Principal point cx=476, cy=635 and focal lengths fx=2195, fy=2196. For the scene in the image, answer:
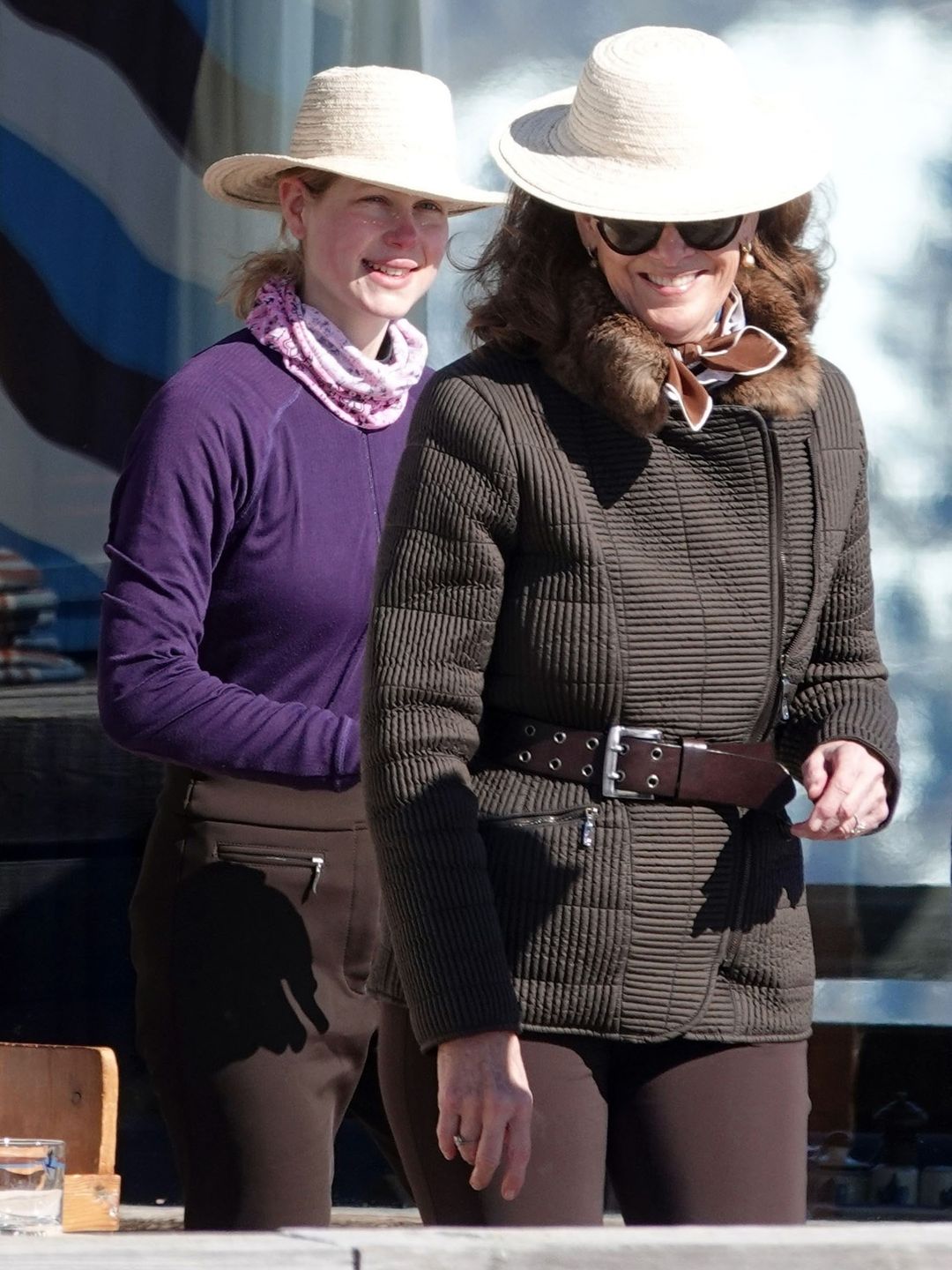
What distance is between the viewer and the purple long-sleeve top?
2646mm

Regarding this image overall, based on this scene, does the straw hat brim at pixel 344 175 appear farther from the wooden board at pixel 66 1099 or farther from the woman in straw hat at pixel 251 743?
the wooden board at pixel 66 1099

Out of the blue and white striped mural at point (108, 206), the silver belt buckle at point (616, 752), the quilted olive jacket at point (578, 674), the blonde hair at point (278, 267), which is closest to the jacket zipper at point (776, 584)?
the quilted olive jacket at point (578, 674)

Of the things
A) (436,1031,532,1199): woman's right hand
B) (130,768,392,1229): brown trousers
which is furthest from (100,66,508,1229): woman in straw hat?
(436,1031,532,1199): woman's right hand

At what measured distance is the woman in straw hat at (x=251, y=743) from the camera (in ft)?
8.71

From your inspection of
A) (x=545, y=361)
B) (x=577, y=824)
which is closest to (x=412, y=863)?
(x=577, y=824)

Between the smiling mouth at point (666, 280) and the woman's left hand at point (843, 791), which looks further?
the smiling mouth at point (666, 280)

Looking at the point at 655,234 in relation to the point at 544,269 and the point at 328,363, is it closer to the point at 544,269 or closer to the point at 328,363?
the point at 544,269

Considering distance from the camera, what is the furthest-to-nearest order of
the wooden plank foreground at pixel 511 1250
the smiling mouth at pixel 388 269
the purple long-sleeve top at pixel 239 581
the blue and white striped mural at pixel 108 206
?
the blue and white striped mural at pixel 108 206, the smiling mouth at pixel 388 269, the purple long-sleeve top at pixel 239 581, the wooden plank foreground at pixel 511 1250

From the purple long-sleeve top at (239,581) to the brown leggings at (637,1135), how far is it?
23.9 inches

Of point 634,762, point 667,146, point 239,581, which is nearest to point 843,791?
point 634,762

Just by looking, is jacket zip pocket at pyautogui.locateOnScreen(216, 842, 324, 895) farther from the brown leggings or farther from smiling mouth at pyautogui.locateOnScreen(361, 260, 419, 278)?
smiling mouth at pyautogui.locateOnScreen(361, 260, 419, 278)

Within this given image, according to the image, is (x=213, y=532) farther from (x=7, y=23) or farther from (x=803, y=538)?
(x=7, y=23)

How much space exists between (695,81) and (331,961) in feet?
3.83

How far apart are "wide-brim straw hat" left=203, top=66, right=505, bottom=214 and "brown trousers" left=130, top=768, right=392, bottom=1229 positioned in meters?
0.85
